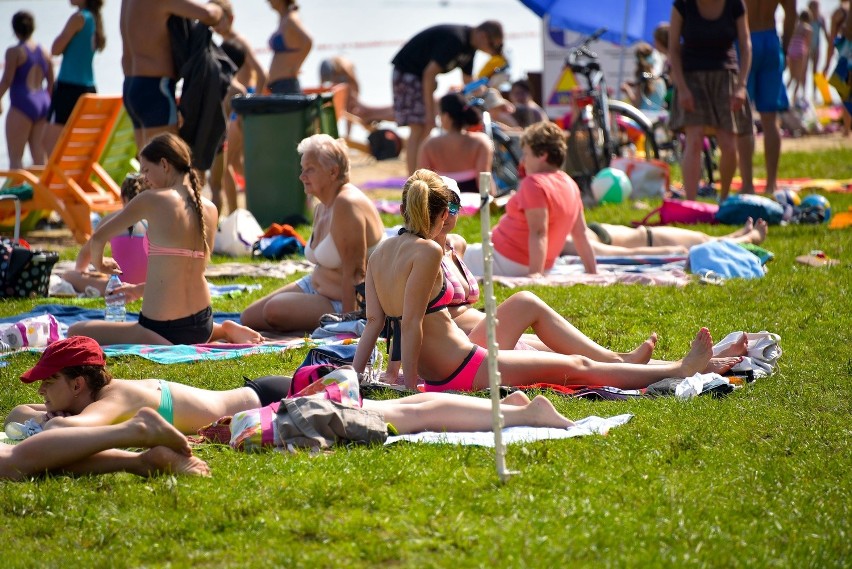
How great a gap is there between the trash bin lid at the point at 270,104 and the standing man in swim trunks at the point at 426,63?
1767 millimetres

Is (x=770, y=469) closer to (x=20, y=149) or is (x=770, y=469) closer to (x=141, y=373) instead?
(x=141, y=373)

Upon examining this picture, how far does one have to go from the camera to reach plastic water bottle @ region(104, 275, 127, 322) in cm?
707

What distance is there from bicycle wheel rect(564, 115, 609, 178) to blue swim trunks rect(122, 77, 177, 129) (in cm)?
474

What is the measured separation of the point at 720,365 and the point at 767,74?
22.7ft

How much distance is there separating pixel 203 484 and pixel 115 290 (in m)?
3.50

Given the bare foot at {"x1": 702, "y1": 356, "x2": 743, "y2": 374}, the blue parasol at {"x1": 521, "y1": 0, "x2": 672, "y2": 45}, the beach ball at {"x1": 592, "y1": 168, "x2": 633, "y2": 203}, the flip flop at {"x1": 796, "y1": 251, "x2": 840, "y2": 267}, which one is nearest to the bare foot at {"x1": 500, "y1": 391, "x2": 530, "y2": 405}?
the bare foot at {"x1": 702, "y1": 356, "x2": 743, "y2": 374}

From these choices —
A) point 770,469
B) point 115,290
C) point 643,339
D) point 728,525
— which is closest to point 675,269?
point 643,339

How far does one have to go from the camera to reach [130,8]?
9.27 metres

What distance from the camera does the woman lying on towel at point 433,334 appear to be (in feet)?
16.0

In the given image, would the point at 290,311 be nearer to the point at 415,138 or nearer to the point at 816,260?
the point at 816,260

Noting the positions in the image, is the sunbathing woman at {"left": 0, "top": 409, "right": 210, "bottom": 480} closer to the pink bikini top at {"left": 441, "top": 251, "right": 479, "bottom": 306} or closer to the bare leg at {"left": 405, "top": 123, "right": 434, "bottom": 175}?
the pink bikini top at {"left": 441, "top": 251, "right": 479, "bottom": 306}

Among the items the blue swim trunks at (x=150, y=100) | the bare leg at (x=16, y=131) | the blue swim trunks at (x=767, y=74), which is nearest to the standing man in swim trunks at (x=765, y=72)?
the blue swim trunks at (x=767, y=74)

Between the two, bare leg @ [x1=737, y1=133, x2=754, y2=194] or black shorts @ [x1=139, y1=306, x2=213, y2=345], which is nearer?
black shorts @ [x1=139, y1=306, x2=213, y2=345]

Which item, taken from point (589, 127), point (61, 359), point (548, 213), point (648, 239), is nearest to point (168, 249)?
point (61, 359)
